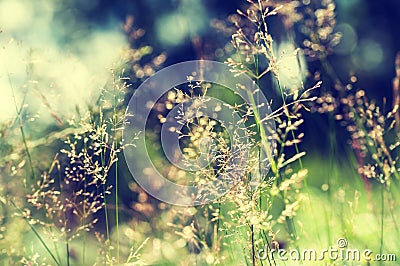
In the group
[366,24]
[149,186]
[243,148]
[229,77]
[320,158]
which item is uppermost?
[366,24]

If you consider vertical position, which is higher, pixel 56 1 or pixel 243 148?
pixel 56 1

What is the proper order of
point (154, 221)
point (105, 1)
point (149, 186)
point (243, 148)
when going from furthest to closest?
point (105, 1) → point (149, 186) → point (154, 221) → point (243, 148)

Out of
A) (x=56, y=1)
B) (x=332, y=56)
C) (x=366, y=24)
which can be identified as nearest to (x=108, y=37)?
(x=56, y=1)

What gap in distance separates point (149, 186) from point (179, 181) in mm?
258

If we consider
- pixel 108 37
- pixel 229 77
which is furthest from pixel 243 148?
pixel 108 37

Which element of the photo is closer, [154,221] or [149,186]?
[154,221]

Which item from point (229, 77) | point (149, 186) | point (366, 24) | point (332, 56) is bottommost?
point (149, 186)

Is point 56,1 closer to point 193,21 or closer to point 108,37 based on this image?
point 108,37

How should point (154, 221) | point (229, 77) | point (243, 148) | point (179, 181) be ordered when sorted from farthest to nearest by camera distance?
1. point (229, 77)
2. point (154, 221)
3. point (179, 181)
4. point (243, 148)

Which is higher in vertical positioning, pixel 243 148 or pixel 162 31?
pixel 162 31

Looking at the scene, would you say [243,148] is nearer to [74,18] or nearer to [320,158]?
[320,158]

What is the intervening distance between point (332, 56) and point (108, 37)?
104cm

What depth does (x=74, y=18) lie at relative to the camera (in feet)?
9.09

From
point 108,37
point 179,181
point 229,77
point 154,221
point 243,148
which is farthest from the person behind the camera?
point 108,37
